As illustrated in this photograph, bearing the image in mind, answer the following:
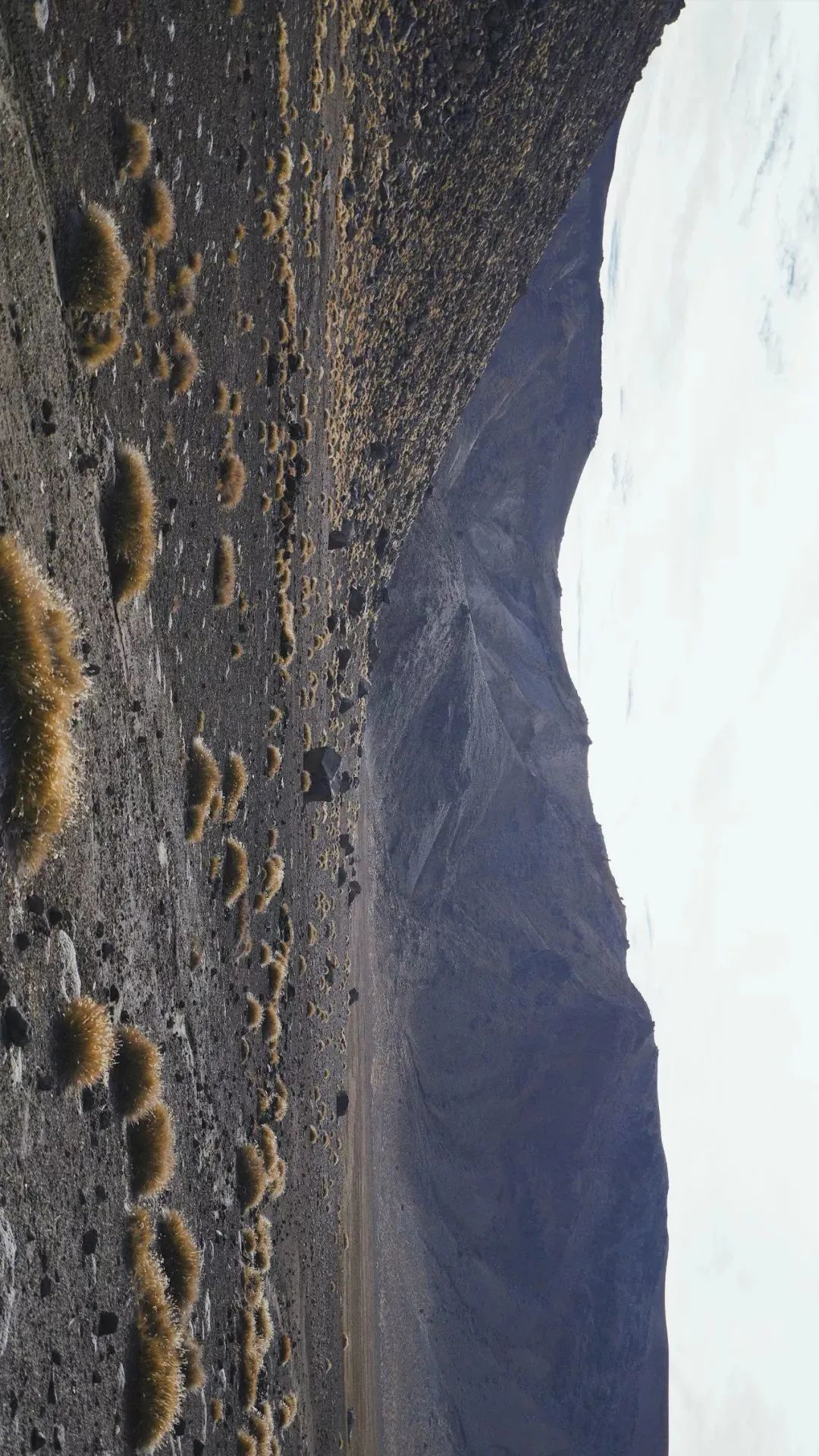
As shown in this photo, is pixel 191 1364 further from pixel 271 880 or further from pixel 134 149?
pixel 134 149

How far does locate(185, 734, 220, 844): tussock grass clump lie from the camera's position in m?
10.6

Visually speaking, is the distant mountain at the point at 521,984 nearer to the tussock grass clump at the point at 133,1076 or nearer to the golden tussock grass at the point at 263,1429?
the golden tussock grass at the point at 263,1429

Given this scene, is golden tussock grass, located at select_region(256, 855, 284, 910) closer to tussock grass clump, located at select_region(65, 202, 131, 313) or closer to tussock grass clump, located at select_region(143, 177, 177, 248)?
tussock grass clump, located at select_region(65, 202, 131, 313)

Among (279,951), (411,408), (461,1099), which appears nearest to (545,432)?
(411,408)

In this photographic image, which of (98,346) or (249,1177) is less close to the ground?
(98,346)

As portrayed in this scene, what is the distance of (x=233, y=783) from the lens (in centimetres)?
1212

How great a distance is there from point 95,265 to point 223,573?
4.12 meters

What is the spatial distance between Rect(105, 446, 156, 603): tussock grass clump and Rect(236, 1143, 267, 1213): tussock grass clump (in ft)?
23.8

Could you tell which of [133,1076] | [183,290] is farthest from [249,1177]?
[183,290]

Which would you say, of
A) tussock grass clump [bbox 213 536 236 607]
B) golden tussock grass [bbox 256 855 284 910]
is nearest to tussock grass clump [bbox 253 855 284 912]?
golden tussock grass [bbox 256 855 284 910]

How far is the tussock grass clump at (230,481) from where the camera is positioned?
11.6m

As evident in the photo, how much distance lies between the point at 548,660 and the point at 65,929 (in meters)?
31.3

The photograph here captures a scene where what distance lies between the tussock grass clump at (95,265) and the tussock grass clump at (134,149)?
29.8 inches

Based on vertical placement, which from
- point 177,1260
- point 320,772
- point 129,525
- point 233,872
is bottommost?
point 177,1260
